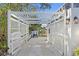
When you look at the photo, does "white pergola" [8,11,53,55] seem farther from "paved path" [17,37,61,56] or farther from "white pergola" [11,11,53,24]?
"paved path" [17,37,61,56]

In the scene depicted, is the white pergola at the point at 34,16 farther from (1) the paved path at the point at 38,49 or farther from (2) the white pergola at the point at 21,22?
(1) the paved path at the point at 38,49

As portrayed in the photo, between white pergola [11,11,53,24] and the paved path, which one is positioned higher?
white pergola [11,11,53,24]

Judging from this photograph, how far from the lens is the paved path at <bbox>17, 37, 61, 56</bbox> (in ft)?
17.3

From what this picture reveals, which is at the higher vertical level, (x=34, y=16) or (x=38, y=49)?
(x=34, y=16)

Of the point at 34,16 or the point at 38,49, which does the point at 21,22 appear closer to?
the point at 34,16

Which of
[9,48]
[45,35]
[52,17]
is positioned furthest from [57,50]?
[9,48]

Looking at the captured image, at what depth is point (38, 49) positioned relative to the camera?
5.37 metres

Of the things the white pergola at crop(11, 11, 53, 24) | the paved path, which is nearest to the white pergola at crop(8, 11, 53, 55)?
the white pergola at crop(11, 11, 53, 24)

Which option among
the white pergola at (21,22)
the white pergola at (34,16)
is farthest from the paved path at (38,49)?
the white pergola at (34,16)

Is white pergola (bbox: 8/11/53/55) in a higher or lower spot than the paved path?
higher

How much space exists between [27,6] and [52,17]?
2.53 ft

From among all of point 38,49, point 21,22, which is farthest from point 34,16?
point 38,49

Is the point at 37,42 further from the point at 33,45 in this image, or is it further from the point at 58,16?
the point at 58,16

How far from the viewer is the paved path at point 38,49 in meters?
5.29
